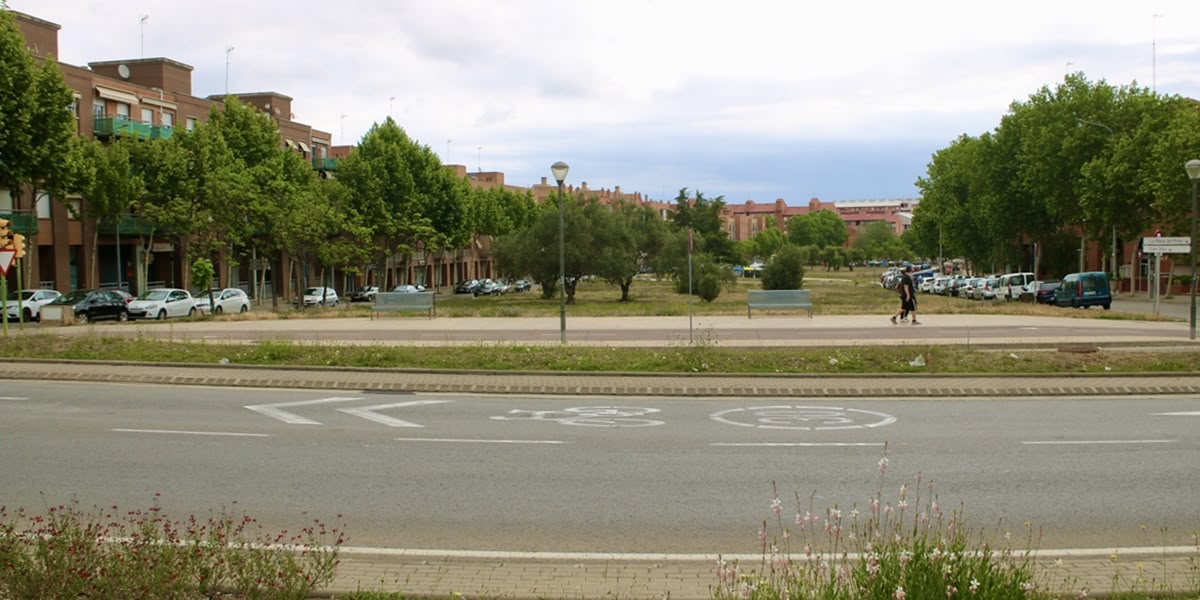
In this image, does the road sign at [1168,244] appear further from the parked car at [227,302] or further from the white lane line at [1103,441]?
the parked car at [227,302]

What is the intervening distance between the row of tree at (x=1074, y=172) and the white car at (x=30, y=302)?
5364 cm

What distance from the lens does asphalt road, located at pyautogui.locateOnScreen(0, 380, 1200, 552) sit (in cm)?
823

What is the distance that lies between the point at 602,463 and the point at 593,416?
10.8ft

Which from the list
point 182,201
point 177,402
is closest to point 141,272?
point 182,201

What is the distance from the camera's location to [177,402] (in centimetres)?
1520

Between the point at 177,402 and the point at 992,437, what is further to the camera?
the point at 177,402

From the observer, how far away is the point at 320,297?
211 feet

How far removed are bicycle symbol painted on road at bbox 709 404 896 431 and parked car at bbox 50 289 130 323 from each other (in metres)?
35.5

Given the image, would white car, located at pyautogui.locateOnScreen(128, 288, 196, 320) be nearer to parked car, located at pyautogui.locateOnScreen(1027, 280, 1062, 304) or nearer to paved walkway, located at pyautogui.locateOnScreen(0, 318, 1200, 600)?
paved walkway, located at pyautogui.locateOnScreen(0, 318, 1200, 600)

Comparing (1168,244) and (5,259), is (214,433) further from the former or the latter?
(1168,244)

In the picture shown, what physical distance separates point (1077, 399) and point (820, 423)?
5.23m

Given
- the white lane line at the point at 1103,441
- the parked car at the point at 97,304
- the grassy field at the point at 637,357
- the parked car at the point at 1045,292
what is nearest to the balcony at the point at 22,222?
the parked car at the point at 97,304

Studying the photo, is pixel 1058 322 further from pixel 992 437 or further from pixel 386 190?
pixel 386 190

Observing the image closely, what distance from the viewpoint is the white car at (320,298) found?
6362 centimetres
